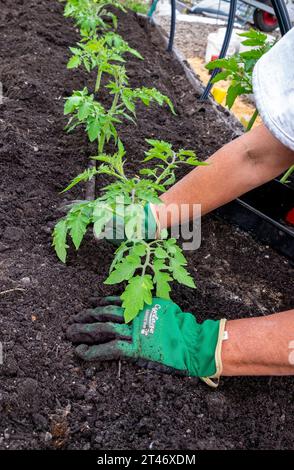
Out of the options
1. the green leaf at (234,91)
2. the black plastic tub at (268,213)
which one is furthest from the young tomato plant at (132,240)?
the green leaf at (234,91)

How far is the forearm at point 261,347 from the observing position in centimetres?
149

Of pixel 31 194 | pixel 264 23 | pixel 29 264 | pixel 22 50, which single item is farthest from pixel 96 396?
pixel 264 23

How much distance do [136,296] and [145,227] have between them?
0.42 metres

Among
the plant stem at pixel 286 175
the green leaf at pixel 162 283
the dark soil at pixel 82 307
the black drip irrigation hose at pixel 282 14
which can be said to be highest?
the black drip irrigation hose at pixel 282 14

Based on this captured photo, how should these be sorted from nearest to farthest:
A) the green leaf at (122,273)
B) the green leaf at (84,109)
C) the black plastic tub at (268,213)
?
the green leaf at (122,273)
the green leaf at (84,109)
the black plastic tub at (268,213)

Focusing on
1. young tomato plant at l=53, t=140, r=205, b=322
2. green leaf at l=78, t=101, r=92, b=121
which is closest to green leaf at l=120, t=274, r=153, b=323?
young tomato plant at l=53, t=140, r=205, b=322

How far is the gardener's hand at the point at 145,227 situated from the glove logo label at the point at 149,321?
298mm

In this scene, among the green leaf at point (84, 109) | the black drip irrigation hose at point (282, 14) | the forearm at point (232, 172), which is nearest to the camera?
the forearm at point (232, 172)

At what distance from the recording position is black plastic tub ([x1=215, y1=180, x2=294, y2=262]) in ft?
7.11

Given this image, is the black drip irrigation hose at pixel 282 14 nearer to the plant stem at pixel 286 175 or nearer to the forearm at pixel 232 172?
the plant stem at pixel 286 175

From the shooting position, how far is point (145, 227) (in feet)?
5.96

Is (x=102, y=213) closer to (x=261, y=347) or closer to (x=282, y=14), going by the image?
(x=261, y=347)

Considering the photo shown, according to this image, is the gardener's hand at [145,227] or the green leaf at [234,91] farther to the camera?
the green leaf at [234,91]

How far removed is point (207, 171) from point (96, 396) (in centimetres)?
83
